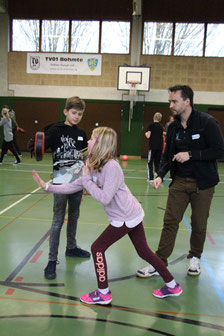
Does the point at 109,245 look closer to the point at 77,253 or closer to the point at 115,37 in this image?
the point at 77,253

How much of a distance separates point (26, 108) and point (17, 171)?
6.50 meters

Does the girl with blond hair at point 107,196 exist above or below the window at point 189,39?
below

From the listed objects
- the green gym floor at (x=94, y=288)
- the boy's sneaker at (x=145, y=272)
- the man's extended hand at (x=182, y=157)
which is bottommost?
the green gym floor at (x=94, y=288)

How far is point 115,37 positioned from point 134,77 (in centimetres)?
233

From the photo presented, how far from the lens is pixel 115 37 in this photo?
13.9 meters

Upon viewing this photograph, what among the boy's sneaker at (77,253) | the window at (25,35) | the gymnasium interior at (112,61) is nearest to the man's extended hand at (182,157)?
the boy's sneaker at (77,253)

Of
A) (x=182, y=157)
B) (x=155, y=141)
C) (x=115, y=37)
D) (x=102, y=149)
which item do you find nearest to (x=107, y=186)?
(x=102, y=149)

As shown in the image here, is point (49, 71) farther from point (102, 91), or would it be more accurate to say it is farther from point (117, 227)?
point (117, 227)

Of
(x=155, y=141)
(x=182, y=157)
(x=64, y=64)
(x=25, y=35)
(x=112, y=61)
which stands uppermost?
(x=25, y=35)

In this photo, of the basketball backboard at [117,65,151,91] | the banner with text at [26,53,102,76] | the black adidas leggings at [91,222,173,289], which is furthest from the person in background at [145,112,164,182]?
the banner with text at [26,53,102,76]

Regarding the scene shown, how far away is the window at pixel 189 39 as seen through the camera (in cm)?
1351

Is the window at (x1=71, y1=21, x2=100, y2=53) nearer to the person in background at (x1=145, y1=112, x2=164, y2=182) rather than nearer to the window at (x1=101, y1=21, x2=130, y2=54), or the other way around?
the window at (x1=101, y1=21, x2=130, y2=54)

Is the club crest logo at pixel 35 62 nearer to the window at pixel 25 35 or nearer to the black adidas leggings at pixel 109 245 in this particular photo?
the window at pixel 25 35

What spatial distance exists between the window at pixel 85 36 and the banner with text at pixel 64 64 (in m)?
0.37
